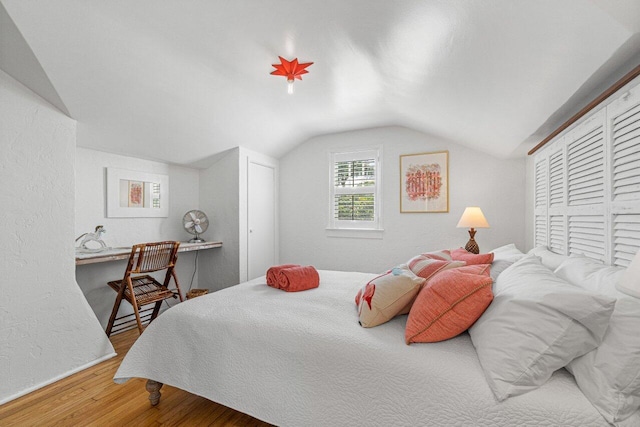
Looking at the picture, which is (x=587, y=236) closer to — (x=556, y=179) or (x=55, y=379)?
(x=556, y=179)

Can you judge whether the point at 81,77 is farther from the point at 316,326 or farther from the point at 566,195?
the point at 566,195

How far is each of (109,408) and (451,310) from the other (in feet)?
6.56

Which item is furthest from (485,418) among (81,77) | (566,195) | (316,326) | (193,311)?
(81,77)

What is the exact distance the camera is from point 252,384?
142cm

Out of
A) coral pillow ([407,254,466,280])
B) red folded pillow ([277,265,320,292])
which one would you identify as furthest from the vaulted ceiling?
red folded pillow ([277,265,320,292])

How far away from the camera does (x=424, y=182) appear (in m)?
3.82

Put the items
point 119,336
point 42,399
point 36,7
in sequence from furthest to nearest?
1. point 119,336
2. point 42,399
3. point 36,7

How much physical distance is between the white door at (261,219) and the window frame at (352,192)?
2.84 feet

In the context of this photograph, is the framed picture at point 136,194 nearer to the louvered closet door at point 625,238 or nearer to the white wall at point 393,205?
the white wall at point 393,205

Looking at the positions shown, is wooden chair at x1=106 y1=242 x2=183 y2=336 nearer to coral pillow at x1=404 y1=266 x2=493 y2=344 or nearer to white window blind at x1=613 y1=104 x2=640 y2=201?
coral pillow at x1=404 y1=266 x2=493 y2=344

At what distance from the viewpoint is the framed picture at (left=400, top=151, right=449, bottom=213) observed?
147 inches

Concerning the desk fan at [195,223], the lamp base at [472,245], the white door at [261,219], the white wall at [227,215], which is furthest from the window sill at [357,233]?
the desk fan at [195,223]

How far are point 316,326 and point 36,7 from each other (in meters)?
2.36

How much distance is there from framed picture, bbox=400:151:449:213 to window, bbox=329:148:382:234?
13.8 inches
